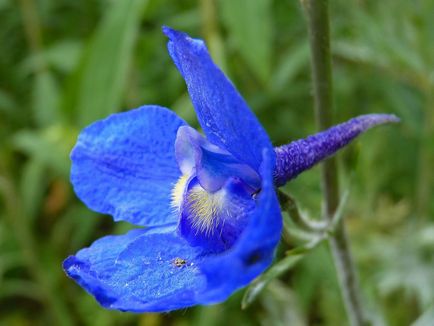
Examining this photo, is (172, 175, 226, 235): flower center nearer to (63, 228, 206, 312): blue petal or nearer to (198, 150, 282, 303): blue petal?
(63, 228, 206, 312): blue petal

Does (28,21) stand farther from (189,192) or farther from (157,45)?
(189,192)

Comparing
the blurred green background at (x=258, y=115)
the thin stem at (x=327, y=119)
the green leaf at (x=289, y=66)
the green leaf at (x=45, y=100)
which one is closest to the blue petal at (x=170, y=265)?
the thin stem at (x=327, y=119)

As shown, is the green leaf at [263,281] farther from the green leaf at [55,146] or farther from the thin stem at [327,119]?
the green leaf at [55,146]

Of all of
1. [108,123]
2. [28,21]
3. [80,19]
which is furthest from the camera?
[80,19]

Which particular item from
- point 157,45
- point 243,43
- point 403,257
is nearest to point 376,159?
point 403,257

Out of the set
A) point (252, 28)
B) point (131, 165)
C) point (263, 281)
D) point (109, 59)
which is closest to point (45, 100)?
point (109, 59)

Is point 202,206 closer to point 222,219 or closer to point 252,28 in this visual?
point 222,219
